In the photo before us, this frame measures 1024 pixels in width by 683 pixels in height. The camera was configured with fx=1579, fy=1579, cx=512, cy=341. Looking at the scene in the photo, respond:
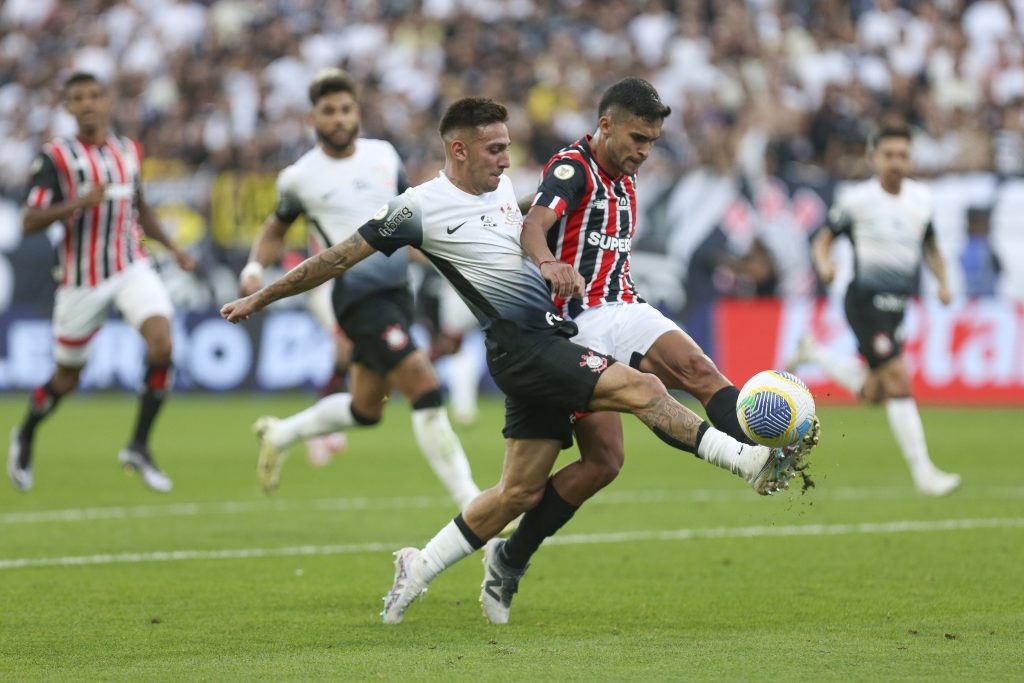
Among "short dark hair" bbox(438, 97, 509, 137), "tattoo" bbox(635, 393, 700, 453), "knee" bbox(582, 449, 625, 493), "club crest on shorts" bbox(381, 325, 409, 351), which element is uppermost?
"short dark hair" bbox(438, 97, 509, 137)

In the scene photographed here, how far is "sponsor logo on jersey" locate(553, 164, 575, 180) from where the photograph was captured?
7.13 metres

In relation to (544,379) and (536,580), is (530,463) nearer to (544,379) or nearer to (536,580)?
(544,379)

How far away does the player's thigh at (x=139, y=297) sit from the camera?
11945 mm

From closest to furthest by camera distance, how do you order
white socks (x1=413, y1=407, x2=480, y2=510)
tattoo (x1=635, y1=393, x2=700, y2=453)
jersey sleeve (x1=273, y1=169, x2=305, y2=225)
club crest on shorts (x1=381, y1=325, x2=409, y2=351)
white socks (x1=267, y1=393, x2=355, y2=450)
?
tattoo (x1=635, y1=393, x2=700, y2=453)
white socks (x1=413, y1=407, x2=480, y2=510)
club crest on shorts (x1=381, y1=325, x2=409, y2=351)
jersey sleeve (x1=273, y1=169, x2=305, y2=225)
white socks (x1=267, y1=393, x2=355, y2=450)

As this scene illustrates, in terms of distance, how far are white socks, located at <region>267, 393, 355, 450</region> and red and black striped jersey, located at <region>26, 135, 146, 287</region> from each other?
222cm

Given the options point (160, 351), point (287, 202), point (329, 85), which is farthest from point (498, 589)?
point (160, 351)

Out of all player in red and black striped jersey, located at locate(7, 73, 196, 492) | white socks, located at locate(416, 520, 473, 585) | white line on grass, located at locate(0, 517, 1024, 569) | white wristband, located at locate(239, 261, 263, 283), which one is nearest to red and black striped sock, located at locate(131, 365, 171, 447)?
player in red and black striped jersey, located at locate(7, 73, 196, 492)

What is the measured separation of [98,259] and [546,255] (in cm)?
632

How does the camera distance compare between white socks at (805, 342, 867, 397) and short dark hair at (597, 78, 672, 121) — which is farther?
white socks at (805, 342, 867, 397)

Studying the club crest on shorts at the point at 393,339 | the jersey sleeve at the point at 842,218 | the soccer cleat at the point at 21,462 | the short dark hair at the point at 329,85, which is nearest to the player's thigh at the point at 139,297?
the soccer cleat at the point at 21,462

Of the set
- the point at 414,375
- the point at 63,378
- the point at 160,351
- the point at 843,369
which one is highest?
the point at 414,375

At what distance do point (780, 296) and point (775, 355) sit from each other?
4.11ft

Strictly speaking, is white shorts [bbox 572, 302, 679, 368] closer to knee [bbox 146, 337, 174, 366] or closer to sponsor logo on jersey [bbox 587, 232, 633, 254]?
sponsor logo on jersey [bbox 587, 232, 633, 254]

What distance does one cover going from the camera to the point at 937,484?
454 inches
